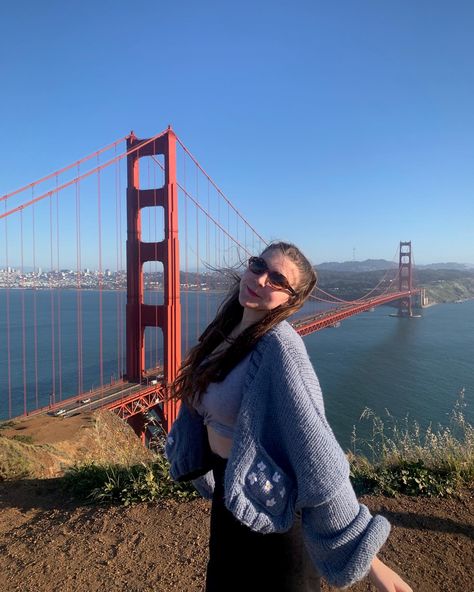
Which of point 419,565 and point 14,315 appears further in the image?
point 14,315

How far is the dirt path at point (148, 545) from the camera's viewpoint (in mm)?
2027

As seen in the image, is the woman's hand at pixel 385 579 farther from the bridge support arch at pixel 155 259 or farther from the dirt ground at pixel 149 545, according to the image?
the bridge support arch at pixel 155 259

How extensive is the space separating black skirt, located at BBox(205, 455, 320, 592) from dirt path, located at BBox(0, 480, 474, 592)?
1184mm

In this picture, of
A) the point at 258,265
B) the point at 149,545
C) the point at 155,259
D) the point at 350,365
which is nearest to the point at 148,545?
the point at 149,545

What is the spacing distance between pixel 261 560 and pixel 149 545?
1592 millimetres

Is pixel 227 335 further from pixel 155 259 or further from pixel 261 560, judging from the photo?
pixel 155 259

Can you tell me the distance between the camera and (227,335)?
3.72 feet

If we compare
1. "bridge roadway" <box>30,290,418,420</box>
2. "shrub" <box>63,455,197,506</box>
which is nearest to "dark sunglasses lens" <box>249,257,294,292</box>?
"shrub" <box>63,455,197,506</box>

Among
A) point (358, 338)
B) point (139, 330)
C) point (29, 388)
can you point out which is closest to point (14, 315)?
point (29, 388)

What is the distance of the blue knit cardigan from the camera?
2.71 ft

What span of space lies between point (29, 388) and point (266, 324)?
67.6 ft

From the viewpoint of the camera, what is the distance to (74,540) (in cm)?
234

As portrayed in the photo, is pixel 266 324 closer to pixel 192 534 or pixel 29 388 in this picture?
pixel 192 534

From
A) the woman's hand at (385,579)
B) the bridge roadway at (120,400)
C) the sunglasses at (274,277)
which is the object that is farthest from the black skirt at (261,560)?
the bridge roadway at (120,400)
